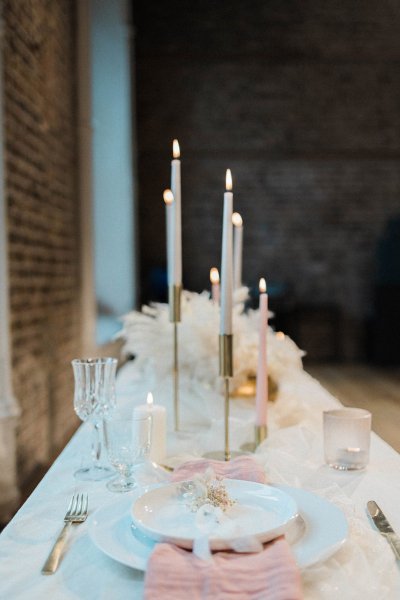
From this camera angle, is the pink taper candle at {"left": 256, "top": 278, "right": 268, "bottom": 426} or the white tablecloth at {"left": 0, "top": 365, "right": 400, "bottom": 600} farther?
the pink taper candle at {"left": 256, "top": 278, "right": 268, "bottom": 426}

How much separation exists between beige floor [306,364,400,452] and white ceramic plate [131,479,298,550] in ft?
9.21

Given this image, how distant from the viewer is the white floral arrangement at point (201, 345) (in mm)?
1466

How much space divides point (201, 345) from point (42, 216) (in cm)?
196

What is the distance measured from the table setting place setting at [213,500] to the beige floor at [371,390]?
2.36 meters

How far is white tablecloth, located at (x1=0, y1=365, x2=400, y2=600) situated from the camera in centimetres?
63

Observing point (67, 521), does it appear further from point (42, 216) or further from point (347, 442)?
point (42, 216)

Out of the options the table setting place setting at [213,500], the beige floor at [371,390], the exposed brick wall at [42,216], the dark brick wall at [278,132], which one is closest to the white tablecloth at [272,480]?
the table setting place setting at [213,500]

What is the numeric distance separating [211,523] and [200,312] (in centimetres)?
87

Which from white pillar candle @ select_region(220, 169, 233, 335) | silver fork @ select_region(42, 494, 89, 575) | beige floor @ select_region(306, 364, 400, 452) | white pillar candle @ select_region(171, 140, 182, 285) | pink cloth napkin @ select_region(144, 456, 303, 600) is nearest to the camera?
pink cloth napkin @ select_region(144, 456, 303, 600)

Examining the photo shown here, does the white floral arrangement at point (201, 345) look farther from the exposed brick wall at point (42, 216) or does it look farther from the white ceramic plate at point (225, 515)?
the exposed brick wall at point (42, 216)

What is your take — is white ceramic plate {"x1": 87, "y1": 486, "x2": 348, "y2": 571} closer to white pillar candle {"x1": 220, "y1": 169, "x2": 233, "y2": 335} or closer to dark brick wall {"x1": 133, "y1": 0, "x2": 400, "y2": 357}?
white pillar candle {"x1": 220, "y1": 169, "x2": 233, "y2": 335}

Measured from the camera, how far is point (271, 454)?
100 cm

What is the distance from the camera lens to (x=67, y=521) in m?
0.80

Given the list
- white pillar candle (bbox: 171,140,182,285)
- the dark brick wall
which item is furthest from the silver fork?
the dark brick wall
